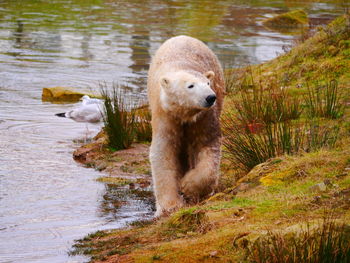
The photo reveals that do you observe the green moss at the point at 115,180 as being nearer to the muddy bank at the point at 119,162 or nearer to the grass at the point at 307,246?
the muddy bank at the point at 119,162

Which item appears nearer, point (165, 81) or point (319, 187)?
point (319, 187)

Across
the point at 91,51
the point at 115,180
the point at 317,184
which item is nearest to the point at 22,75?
the point at 91,51

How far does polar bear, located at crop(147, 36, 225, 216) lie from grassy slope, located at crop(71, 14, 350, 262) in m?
0.60

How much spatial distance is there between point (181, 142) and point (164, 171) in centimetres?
39

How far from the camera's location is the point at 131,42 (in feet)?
84.6

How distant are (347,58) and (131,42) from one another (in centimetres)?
1381

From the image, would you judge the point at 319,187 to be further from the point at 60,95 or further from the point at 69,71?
the point at 69,71

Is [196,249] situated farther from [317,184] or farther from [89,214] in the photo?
[89,214]

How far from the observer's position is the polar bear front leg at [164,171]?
25.1 feet

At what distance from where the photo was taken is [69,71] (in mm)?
19609

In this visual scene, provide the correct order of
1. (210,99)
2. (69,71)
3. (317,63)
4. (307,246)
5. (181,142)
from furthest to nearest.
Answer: (69,71) < (317,63) < (181,142) < (210,99) < (307,246)

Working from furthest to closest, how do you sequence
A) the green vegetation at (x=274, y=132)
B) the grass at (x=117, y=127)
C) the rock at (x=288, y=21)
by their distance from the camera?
the rock at (x=288, y=21), the grass at (x=117, y=127), the green vegetation at (x=274, y=132)

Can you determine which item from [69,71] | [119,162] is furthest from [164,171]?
[69,71]

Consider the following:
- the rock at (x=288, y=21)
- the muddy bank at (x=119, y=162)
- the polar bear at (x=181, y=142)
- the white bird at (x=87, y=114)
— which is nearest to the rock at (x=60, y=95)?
the white bird at (x=87, y=114)
